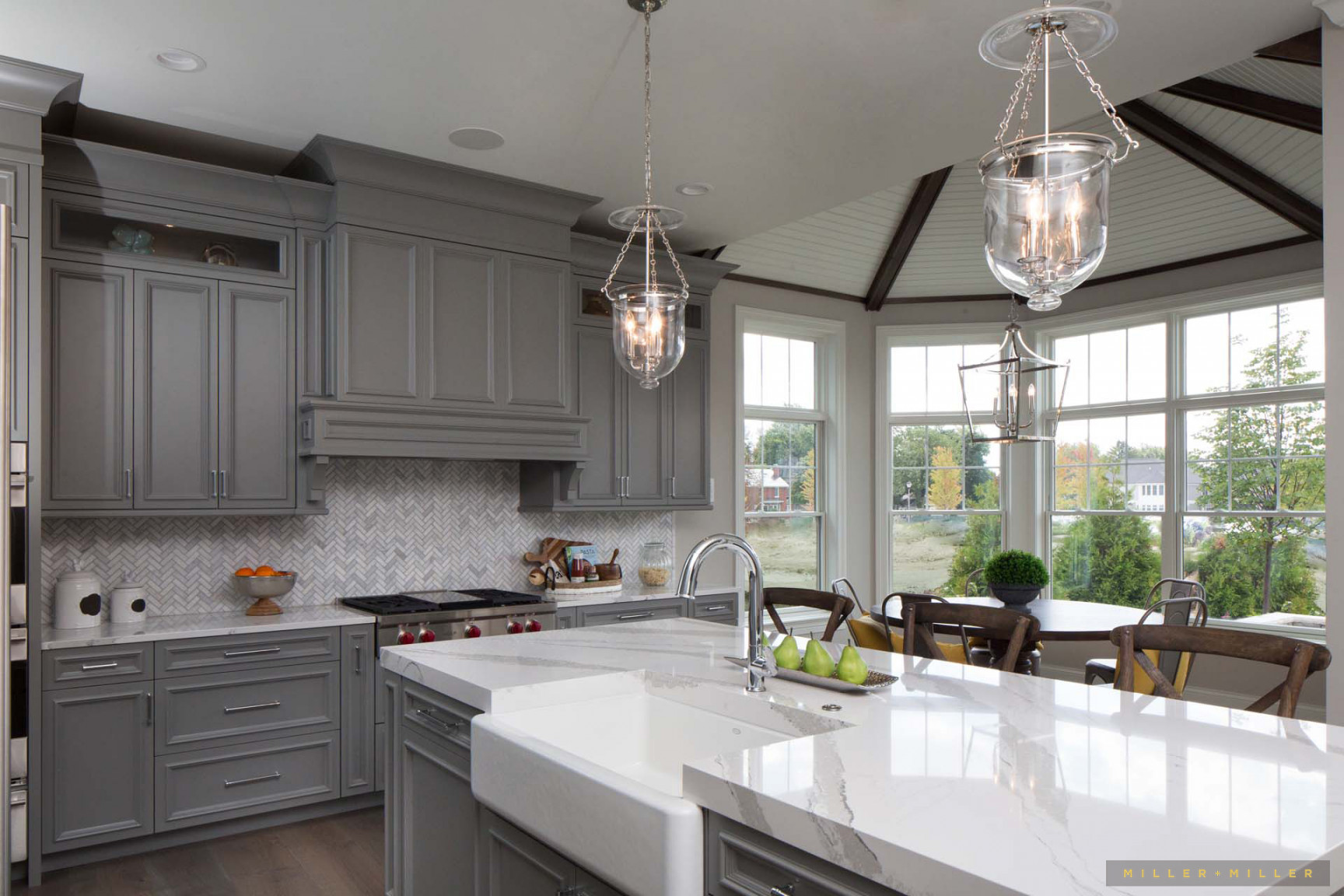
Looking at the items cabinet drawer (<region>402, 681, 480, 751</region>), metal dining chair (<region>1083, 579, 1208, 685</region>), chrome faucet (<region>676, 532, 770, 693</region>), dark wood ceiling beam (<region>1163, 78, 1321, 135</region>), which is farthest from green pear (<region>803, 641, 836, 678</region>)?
dark wood ceiling beam (<region>1163, 78, 1321, 135</region>)

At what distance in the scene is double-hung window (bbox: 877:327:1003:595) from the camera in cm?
659

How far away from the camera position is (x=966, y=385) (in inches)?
265

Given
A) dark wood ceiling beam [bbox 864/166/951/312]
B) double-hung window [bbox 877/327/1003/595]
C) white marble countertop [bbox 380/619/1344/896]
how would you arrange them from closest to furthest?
1. white marble countertop [bbox 380/619/1344/896]
2. dark wood ceiling beam [bbox 864/166/951/312]
3. double-hung window [bbox 877/327/1003/595]

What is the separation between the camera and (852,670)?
2068 millimetres

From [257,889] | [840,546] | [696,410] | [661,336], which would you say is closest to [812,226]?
[696,410]

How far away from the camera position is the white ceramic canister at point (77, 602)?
139 inches

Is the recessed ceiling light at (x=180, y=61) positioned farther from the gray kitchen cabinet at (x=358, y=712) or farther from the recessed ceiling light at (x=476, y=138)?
the gray kitchen cabinet at (x=358, y=712)

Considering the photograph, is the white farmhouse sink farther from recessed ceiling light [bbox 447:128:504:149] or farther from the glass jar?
the glass jar

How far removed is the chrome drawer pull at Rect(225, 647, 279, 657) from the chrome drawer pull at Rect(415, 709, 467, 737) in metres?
1.53

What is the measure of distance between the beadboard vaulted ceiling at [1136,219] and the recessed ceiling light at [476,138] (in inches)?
81.7

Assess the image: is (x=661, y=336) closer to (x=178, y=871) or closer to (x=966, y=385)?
(x=178, y=871)

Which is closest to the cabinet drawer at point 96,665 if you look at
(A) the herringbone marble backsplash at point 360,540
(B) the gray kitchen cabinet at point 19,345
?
(A) the herringbone marble backsplash at point 360,540

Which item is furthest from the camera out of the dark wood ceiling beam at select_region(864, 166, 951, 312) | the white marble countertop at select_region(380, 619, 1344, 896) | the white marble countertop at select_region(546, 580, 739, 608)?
the dark wood ceiling beam at select_region(864, 166, 951, 312)

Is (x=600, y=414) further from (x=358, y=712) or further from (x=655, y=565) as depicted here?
(x=358, y=712)
